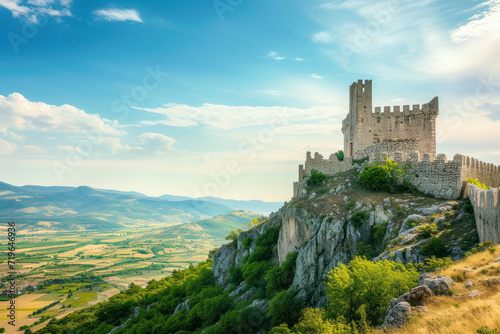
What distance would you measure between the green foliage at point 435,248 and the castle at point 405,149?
1287 centimetres

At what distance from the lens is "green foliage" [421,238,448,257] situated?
22656 millimetres

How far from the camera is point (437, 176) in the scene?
115ft

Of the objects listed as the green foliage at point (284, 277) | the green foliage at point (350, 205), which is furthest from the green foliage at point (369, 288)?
the green foliage at point (284, 277)

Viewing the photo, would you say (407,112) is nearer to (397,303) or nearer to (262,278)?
(262,278)

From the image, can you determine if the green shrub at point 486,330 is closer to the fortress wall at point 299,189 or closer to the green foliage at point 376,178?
the green foliage at point 376,178

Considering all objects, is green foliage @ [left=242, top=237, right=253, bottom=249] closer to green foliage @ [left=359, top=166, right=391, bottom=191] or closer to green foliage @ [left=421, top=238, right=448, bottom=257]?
green foliage @ [left=359, top=166, right=391, bottom=191]

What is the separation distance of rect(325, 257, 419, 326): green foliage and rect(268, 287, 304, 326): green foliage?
32.0 ft

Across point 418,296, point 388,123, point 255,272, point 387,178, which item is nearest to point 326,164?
point 388,123

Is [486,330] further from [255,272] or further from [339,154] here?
[339,154]

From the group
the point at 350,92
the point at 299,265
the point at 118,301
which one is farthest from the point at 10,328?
the point at 350,92

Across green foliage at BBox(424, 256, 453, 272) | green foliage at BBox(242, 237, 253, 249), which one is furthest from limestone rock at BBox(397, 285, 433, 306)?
green foliage at BBox(242, 237, 253, 249)

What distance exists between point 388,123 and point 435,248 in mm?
28796

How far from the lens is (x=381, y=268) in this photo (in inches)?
879

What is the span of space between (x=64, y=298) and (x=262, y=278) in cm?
15639
